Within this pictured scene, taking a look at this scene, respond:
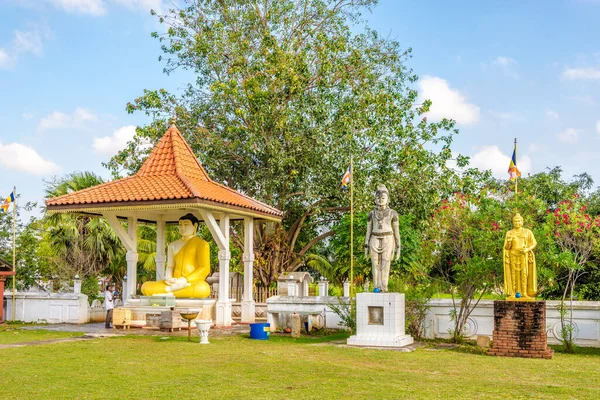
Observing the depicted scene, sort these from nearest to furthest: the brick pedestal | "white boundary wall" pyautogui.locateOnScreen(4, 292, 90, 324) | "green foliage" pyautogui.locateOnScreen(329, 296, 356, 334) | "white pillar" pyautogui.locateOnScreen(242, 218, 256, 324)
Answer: the brick pedestal < "green foliage" pyautogui.locateOnScreen(329, 296, 356, 334) < "white pillar" pyautogui.locateOnScreen(242, 218, 256, 324) < "white boundary wall" pyautogui.locateOnScreen(4, 292, 90, 324)

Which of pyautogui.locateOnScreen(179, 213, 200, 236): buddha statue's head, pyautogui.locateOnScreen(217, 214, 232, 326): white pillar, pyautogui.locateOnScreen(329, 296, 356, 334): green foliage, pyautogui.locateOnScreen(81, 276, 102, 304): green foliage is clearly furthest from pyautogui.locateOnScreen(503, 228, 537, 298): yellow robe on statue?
pyautogui.locateOnScreen(81, 276, 102, 304): green foliage

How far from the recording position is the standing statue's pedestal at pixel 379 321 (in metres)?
13.8

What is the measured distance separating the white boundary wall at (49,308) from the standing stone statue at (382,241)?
30.9 feet

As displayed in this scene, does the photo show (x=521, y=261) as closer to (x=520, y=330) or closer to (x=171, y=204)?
(x=520, y=330)

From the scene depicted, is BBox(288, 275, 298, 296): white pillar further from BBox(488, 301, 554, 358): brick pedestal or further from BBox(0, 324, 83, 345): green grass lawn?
BBox(488, 301, 554, 358): brick pedestal

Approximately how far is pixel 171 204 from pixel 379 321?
18.0 feet

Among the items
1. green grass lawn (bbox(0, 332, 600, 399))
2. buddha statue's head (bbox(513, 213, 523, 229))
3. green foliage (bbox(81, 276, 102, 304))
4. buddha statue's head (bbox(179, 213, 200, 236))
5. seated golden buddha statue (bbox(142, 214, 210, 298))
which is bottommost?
green grass lawn (bbox(0, 332, 600, 399))

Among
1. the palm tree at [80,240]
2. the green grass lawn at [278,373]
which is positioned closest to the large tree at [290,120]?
the palm tree at [80,240]

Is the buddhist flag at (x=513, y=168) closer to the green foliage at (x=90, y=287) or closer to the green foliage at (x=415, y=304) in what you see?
the green foliage at (x=415, y=304)

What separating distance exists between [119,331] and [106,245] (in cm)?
1001

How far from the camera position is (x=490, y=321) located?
15.3 m

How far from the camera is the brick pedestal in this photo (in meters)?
12.8

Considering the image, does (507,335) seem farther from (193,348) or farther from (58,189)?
(58,189)

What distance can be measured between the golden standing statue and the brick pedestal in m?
0.34
